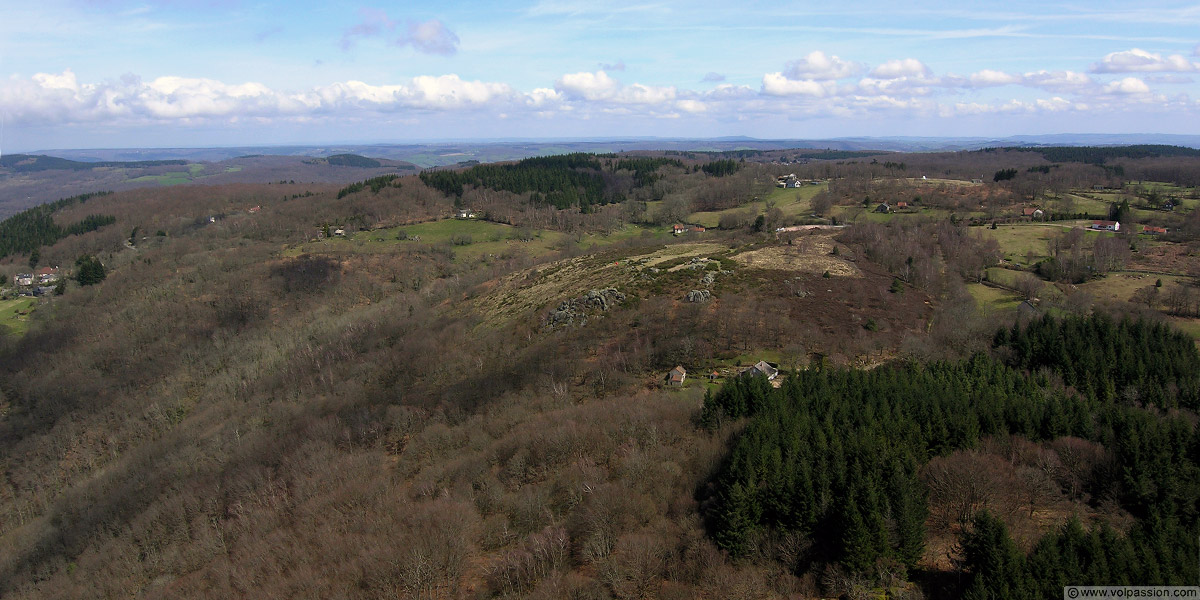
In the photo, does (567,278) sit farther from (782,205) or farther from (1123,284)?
(782,205)

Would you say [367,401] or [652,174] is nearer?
[367,401]

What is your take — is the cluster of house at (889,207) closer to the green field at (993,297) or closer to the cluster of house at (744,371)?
the green field at (993,297)

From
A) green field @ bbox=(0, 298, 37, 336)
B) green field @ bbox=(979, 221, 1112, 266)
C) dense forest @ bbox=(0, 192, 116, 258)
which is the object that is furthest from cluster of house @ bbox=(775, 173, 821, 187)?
dense forest @ bbox=(0, 192, 116, 258)

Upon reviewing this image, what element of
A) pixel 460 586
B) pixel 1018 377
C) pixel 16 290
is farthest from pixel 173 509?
pixel 16 290

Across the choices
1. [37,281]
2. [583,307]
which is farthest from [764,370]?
[37,281]

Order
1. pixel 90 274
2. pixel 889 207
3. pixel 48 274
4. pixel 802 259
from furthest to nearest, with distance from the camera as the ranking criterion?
1. pixel 48 274
2. pixel 889 207
3. pixel 90 274
4. pixel 802 259

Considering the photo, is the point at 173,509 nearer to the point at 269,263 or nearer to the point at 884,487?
→ the point at 884,487
